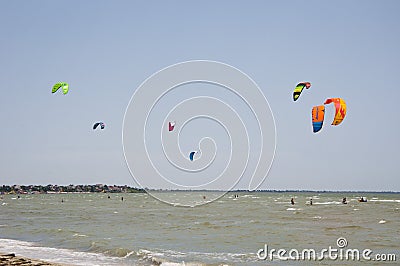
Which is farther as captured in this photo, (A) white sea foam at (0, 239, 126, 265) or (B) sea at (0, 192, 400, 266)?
(B) sea at (0, 192, 400, 266)

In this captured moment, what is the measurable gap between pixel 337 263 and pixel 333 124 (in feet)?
21.4

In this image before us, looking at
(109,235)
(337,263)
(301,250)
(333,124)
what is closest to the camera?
(337,263)

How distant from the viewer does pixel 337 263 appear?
1595cm

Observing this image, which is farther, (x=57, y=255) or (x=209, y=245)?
(x=209, y=245)

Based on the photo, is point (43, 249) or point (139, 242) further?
point (139, 242)

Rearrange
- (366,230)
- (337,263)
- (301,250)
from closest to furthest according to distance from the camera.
→ 1. (337,263)
2. (301,250)
3. (366,230)

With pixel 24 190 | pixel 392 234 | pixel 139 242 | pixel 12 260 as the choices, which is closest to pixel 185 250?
pixel 139 242

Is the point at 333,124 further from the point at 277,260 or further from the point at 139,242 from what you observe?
the point at 139,242

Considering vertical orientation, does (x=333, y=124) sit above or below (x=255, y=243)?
above

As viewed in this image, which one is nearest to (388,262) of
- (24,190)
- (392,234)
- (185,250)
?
(185,250)

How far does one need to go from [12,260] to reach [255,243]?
401 inches

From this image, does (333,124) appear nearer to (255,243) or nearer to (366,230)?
(255,243)

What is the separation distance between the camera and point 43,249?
63.6 ft

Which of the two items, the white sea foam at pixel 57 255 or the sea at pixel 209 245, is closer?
the white sea foam at pixel 57 255
